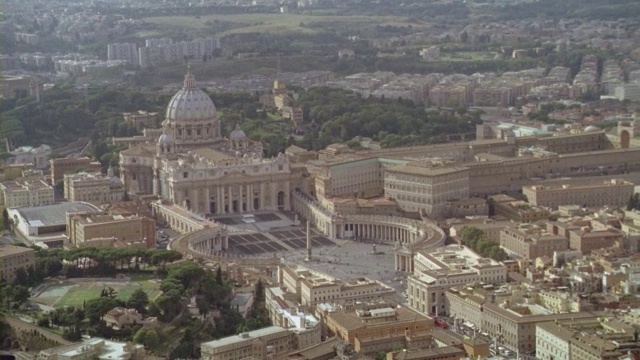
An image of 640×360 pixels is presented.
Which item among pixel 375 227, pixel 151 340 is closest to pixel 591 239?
pixel 375 227

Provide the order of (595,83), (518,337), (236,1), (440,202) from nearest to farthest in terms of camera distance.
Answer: (518,337)
(440,202)
(595,83)
(236,1)

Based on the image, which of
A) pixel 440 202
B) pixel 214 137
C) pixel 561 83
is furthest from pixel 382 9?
pixel 440 202

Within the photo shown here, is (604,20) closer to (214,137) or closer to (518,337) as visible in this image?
(214,137)

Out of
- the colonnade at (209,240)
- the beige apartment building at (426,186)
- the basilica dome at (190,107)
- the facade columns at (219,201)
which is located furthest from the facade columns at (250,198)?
the basilica dome at (190,107)

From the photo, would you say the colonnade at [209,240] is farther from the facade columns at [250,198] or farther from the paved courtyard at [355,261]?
the facade columns at [250,198]

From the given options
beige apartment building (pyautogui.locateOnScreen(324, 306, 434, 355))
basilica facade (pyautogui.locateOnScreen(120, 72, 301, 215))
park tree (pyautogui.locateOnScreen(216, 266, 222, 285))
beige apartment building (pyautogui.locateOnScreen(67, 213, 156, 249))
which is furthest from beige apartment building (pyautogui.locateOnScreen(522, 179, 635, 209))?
beige apartment building (pyautogui.locateOnScreen(324, 306, 434, 355))
